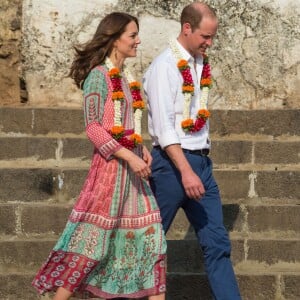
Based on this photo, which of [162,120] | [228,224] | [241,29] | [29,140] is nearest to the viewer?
[162,120]

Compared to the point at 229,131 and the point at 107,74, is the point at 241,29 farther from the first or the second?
the point at 107,74

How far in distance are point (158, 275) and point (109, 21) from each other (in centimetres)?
141

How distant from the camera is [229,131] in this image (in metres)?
7.28

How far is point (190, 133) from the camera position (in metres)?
5.00

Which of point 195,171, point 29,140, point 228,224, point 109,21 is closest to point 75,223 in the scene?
point 195,171

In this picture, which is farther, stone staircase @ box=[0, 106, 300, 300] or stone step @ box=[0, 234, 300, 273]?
stone step @ box=[0, 234, 300, 273]

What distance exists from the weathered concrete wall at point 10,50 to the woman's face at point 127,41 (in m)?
3.08

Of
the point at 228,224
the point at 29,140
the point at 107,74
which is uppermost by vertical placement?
the point at 107,74

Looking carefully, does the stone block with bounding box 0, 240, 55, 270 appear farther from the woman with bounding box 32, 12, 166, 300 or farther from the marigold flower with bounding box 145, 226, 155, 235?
the marigold flower with bounding box 145, 226, 155, 235

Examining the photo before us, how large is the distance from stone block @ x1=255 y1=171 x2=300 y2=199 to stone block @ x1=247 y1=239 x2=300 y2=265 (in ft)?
1.84

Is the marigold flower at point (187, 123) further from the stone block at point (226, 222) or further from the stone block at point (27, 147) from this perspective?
the stone block at point (27, 147)

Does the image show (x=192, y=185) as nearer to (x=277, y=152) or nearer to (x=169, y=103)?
(x=169, y=103)

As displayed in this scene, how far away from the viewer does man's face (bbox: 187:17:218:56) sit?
195 inches

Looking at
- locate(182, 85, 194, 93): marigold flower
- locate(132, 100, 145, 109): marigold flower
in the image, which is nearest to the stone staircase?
locate(132, 100, 145, 109): marigold flower
